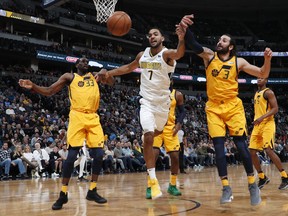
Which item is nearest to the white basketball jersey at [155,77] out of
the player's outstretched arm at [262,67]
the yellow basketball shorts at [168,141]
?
the player's outstretched arm at [262,67]

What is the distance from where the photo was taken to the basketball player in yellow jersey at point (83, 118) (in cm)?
461

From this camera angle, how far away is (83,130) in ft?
15.6

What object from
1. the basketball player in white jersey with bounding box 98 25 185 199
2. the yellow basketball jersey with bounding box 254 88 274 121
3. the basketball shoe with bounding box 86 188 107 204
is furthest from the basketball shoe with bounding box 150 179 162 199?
the yellow basketball jersey with bounding box 254 88 274 121

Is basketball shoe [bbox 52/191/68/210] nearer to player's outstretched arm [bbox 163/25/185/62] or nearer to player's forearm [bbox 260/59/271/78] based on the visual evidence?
player's outstretched arm [bbox 163/25/185/62]

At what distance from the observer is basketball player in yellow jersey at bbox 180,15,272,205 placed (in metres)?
4.34

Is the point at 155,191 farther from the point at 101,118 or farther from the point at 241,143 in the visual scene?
the point at 101,118

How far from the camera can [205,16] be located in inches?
1554

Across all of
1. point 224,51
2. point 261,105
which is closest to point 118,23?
point 224,51

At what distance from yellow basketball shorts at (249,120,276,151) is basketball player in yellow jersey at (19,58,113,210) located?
285 cm

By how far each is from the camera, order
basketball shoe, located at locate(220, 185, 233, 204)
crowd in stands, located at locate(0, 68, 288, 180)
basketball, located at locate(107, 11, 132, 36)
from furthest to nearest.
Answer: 1. crowd in stands, located at locate(0, 68, 288, 180)
2. basketball, located at locate(107, 11, 132, 36)
3. basketball shoe, located at locate(220, 185, 233, 204)

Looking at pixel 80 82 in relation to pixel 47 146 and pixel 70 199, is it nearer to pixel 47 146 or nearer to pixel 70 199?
pixel 70 199

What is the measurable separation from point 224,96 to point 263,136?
218 centimetres

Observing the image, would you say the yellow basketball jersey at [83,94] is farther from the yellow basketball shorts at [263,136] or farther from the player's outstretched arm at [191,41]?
the yellow basketball shorts at [263,136]

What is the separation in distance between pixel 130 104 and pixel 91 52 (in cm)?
737
